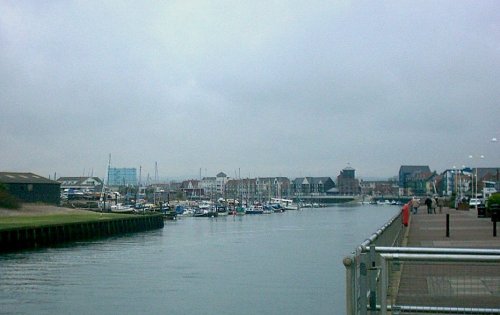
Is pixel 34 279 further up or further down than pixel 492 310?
further down

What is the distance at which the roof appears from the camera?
98.8 metres

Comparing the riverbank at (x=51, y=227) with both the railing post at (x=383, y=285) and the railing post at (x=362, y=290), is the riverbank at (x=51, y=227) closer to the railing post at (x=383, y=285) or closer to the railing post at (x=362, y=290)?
the railing post at (x=362, y=290)

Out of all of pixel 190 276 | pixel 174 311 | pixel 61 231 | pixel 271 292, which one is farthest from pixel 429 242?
pixel 61 231

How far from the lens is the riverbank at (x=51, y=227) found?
56250 millimetres

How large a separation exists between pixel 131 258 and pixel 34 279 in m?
12.0

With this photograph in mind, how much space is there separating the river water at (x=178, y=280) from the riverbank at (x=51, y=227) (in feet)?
8.35

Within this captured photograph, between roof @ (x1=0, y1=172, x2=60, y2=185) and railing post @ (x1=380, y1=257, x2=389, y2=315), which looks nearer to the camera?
railing post @ (x1=380, y1=257, x2=389, y2=315)

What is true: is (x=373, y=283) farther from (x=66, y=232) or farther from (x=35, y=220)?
(x=35, y=220)

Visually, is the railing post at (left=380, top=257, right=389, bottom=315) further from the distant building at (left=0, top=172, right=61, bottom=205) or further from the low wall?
the distant building at (left=0, top=172, right=61, bottom=205)

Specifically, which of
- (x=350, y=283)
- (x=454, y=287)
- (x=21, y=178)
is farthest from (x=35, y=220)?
(x=350, y=283)

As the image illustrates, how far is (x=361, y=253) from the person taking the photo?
798cm

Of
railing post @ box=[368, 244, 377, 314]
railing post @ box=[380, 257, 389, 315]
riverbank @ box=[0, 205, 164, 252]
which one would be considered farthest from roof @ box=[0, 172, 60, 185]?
railing post @ box=[380, 257, 389, 315]

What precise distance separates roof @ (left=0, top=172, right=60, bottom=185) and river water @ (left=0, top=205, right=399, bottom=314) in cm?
4526

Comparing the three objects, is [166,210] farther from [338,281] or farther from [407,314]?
[407,314]
